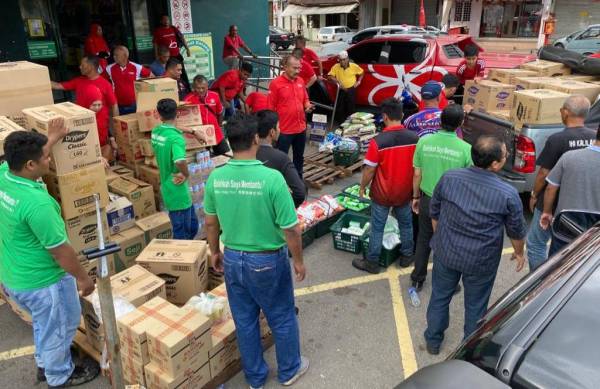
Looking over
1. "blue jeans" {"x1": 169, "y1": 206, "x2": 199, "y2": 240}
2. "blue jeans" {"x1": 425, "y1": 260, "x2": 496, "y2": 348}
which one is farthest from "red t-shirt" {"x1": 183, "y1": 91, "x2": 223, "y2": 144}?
"blue jeans" {"x1": 425, "y1": 260, "x2": 496, "y2": 348}

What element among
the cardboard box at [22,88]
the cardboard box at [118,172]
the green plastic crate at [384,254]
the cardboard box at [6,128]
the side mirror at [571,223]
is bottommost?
the green plastic crate at [384,254]

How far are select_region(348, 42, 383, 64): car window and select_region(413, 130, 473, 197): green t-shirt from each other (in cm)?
634

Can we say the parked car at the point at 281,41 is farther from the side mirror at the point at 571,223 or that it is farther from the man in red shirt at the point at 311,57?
the side mirror at the point at 571,223

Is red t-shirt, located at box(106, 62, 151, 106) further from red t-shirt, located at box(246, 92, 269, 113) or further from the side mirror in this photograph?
the side mirror

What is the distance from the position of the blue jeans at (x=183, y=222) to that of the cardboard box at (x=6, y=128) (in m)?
1.59

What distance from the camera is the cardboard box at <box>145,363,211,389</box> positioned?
3.19 metres

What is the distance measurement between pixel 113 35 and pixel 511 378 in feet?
34.8

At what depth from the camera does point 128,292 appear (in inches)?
147

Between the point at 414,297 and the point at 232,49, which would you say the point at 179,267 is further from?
the point at 232,49

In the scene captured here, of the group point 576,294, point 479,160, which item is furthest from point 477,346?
point 479,160

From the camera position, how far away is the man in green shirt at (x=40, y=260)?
2.94 metres

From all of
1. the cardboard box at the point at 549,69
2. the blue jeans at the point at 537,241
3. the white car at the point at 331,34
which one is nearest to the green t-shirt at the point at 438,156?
the blue jeans at the point at 537,241

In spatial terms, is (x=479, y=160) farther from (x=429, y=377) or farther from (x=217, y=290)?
(x=217, y=290)

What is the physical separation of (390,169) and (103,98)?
3709mm
